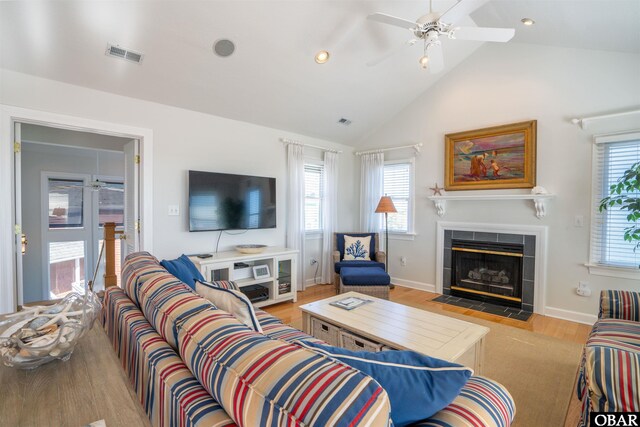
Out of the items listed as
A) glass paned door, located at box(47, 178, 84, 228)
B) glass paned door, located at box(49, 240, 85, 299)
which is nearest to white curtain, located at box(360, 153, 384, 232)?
glass paned door, located at box(47, 178, 84, 228)

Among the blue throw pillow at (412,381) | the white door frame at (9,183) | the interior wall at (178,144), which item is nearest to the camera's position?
the blue throw pillow at (412,381)

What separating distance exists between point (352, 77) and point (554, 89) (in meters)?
2.34

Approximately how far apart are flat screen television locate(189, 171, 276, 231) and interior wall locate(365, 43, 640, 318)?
246 centimetres

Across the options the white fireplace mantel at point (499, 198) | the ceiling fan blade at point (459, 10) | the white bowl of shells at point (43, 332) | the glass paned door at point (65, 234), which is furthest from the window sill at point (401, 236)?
the glass paned door at point (65, 234)

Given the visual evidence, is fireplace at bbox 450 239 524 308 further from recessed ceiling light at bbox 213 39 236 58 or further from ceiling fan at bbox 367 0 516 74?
recessed ceiling light at bbox 213 39 236 58

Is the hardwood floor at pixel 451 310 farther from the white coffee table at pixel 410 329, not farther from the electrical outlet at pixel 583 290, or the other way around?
the white coffee table at pixel 410 329

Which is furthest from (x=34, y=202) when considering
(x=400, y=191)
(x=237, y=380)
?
(x=237, y=380)

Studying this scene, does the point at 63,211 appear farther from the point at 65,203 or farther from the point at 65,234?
the point at 65,234

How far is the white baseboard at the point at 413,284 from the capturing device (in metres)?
4.60

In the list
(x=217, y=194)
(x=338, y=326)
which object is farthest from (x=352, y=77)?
(x=338, y=326)

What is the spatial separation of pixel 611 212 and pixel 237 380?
4.17 metres

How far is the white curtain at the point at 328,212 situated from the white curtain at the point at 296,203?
49 cm

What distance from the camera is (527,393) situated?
2.10m

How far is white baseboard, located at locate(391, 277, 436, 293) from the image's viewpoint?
4602mm
